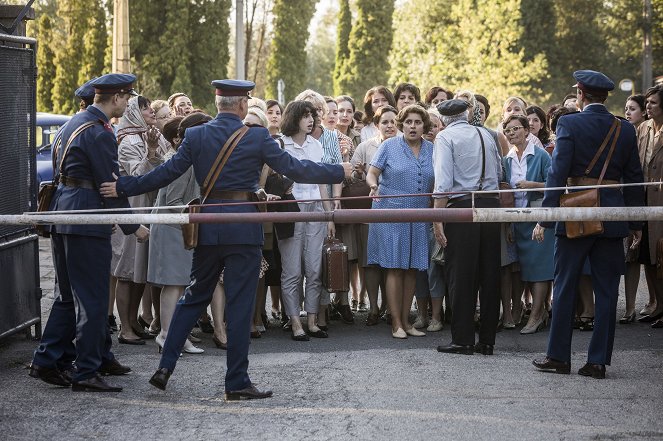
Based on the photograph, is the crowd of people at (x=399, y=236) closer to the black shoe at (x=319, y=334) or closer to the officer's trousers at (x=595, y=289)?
the black shoe at (x=319, y=334)

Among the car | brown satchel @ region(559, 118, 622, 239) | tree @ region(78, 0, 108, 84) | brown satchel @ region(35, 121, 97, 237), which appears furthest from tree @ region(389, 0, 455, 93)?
brown satchel @ region(35, 121, 97, 237)

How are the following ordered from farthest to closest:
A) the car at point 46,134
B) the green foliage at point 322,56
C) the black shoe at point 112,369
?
the green foliage at point 322,56
the car at point 46,134
the black shoe at point 112,369

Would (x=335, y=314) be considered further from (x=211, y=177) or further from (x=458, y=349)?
(x=211, y=177)

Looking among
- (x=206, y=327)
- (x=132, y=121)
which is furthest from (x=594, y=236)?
(x=132, y=121)

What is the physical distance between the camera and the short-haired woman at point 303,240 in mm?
10102

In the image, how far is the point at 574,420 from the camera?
6.68 metres

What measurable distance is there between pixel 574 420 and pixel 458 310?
2495 millimetres

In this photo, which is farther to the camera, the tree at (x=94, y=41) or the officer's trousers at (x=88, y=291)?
the tree at (x=94, y=41)

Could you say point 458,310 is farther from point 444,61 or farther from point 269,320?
point 444,61

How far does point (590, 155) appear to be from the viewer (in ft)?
26.5

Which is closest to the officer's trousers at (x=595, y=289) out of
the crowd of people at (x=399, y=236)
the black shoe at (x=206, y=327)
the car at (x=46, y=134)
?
the crowd of people at (x=399, y=236)

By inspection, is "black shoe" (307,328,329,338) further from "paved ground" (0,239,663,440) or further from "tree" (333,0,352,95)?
"tree" (333,0,352,95)

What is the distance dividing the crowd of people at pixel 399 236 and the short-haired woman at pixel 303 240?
1cm

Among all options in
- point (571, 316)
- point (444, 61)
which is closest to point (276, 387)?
point (571, 316)
